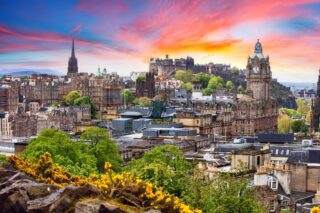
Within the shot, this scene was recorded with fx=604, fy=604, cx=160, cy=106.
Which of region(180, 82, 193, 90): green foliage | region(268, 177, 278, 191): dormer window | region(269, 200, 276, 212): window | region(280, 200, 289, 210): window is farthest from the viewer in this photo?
region(180, 82, 193, 90): green foliage

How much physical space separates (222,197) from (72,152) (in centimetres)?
2552

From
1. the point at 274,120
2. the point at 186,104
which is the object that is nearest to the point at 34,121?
the point at 186,104

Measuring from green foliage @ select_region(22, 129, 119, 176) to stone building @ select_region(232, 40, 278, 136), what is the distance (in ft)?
159

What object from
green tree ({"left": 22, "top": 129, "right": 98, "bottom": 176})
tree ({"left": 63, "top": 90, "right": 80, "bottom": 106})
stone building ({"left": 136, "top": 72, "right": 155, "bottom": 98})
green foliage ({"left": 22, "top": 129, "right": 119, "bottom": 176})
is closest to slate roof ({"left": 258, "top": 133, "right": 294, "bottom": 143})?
green foliage ({"left": 22, "top": 129, "right": 119, "bottom": 176})

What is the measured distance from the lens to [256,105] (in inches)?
4141

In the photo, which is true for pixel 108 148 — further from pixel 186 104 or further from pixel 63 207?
pixel 186 104

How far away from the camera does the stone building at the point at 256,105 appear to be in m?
101

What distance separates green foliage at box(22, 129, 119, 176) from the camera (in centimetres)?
4326

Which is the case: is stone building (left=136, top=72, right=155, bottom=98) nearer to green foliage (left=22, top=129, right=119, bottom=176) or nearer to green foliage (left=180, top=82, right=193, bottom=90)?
green foliage (left=180, top=82, right=193, bottom=90)

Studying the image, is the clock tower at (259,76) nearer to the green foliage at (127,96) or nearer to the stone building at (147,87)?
the green foliage at (127,96)

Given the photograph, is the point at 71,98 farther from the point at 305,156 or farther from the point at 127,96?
A: the point at 305,156

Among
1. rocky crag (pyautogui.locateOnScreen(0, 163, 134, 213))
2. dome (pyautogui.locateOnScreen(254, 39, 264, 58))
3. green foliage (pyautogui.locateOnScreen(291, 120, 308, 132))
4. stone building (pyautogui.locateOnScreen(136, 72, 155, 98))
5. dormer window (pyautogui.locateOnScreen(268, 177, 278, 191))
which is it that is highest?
dome (pyautogui.locateOnScreen(254, 39, 264, 58))

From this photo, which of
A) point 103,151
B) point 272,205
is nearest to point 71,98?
point 103,151

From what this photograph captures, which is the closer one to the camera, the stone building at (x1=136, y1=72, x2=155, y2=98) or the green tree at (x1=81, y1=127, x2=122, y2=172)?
the green tree at (x1=81, y1=127, x2=122, y2=172)
